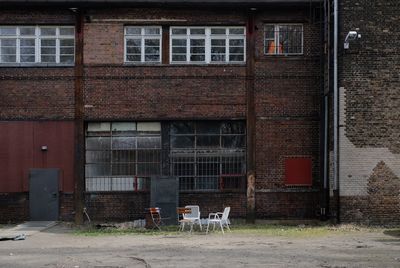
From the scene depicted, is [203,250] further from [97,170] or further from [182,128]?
[97,170]

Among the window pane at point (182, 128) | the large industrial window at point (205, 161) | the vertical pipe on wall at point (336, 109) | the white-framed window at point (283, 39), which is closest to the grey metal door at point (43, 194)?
the large industrial window at point (205, 161)

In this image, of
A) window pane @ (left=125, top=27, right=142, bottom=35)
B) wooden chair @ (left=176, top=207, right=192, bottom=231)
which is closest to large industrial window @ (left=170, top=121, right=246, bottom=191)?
wooden chair @ (left=176, top=207, right=192, bottom=231)

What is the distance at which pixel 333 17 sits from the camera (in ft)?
73.7

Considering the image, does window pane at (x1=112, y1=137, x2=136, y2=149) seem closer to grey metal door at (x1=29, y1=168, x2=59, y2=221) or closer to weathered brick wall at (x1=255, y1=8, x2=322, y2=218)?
grey metal door at (x1=29, y1=168, x2=59, y2=221)

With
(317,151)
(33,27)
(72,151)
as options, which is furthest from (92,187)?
(317,151)

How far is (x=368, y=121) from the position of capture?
2197cm

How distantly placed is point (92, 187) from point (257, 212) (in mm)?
6172

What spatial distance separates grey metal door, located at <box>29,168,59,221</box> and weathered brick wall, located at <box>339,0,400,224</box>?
33.9 feet

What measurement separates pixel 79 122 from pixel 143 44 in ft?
12.2

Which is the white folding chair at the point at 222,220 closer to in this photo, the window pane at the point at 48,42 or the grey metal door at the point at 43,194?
the grey metal door at the point at 43,194

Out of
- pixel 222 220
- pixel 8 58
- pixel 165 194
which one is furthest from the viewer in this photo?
pixel 8 58

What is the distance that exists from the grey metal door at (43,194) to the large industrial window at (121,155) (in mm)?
1248

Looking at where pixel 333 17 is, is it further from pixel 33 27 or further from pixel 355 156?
pixel 33 27

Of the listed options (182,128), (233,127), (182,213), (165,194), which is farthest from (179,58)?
(182,213)
